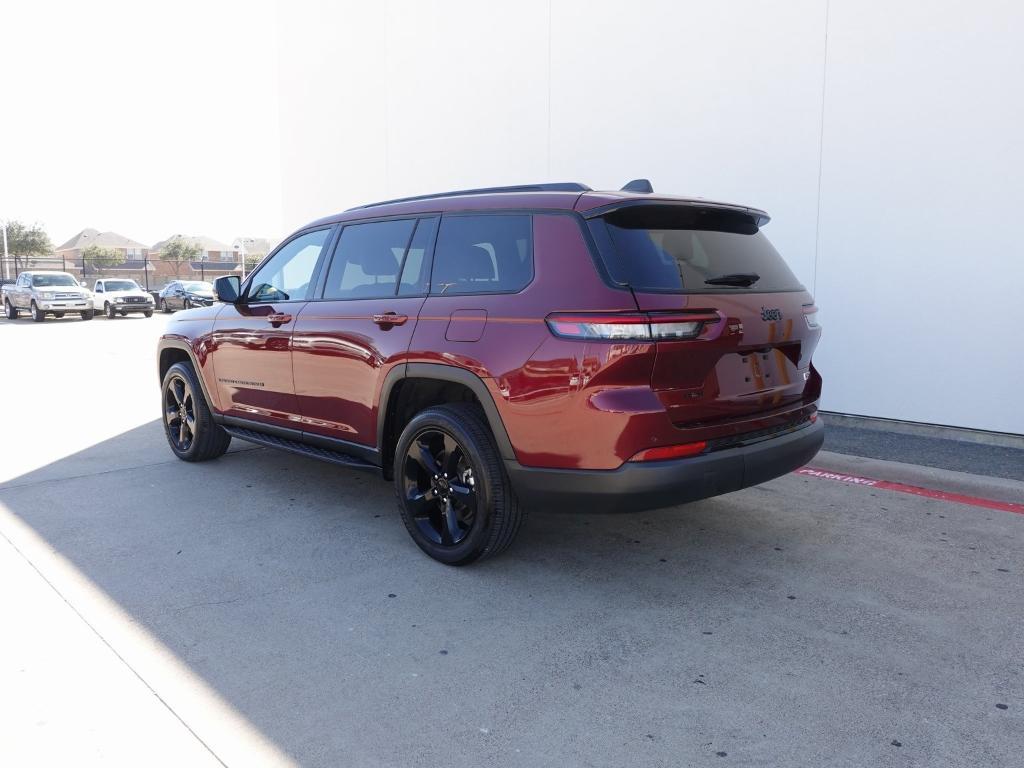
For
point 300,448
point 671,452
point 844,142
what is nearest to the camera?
point 671,452

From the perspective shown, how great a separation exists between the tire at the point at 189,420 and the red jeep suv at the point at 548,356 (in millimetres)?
1504

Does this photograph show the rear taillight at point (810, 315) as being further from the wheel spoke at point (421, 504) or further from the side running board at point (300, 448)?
the side running board at point (300, 448)

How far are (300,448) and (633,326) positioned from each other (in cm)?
257

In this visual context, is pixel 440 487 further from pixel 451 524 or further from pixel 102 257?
pixel 102 257

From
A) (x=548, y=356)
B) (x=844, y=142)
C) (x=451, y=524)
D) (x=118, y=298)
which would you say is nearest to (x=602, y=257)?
(x=548, y=356)

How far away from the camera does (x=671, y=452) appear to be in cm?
331

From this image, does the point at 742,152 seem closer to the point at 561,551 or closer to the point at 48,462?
the point at 561,551

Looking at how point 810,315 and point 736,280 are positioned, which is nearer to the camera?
point 736,280

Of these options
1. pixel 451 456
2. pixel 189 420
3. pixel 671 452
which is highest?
pixel 671 452

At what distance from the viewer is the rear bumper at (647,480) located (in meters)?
3.27

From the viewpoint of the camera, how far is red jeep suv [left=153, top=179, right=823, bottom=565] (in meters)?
3.27

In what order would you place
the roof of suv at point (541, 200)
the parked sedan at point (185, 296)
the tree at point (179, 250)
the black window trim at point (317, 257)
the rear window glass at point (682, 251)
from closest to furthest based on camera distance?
the rear window glass at point (682, 251), the roof of suv at point (541, 200), the black window trim at point (317, 257), the parked sedan at point (185, 296), the tree at point (179, 250)

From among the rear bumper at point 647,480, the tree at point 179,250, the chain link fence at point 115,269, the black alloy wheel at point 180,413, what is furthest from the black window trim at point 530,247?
the tree at point 179,250

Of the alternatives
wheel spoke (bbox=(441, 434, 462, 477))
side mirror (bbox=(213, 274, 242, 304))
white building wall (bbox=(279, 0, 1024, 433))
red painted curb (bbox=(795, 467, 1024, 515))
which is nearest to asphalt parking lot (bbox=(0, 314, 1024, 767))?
red painted curb (bbox=(795, 467, 1024, 515))
